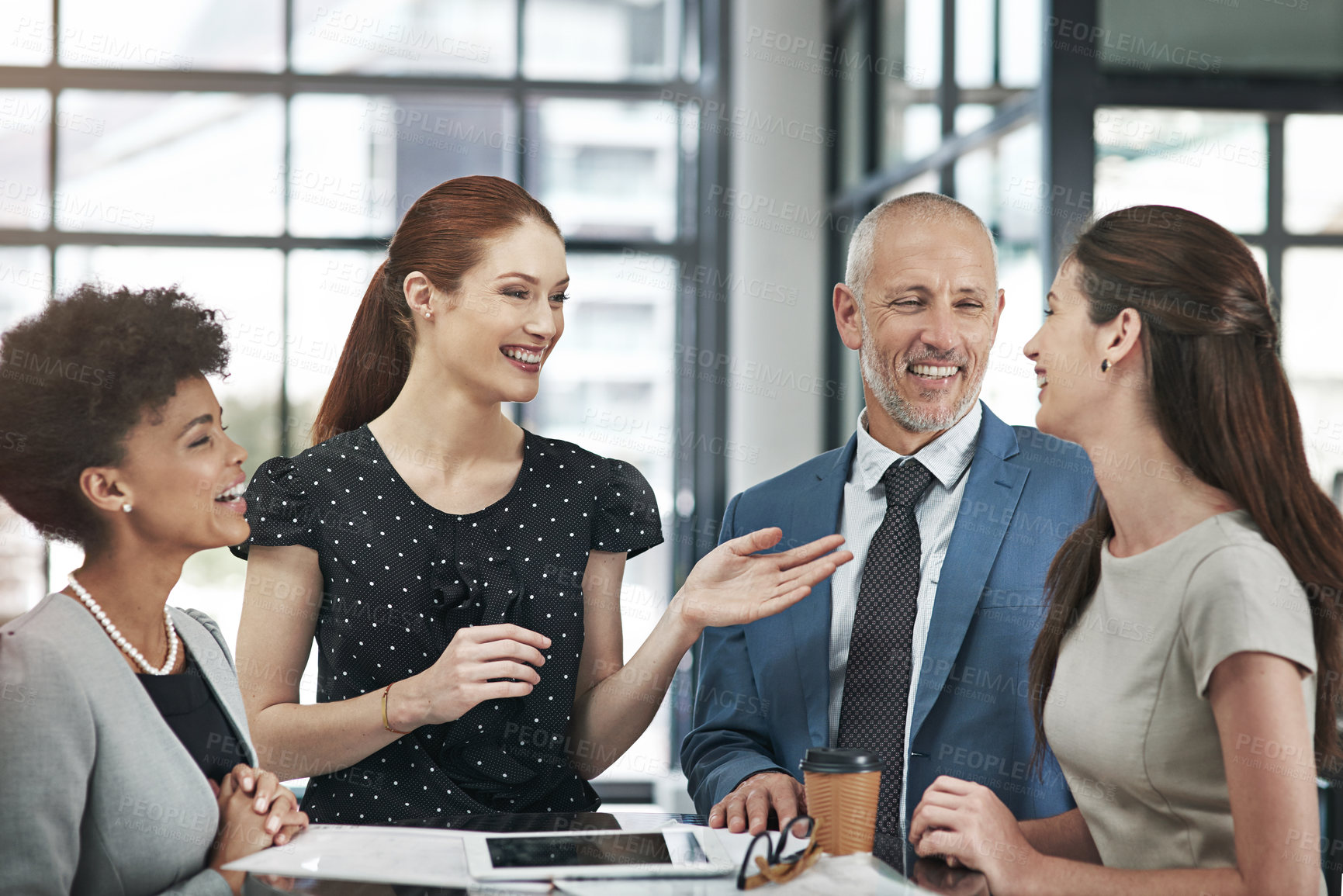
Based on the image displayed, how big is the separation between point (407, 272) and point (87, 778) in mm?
1095

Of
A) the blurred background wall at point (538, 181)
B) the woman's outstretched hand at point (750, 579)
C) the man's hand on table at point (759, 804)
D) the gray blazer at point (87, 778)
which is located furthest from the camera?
the blurred background wall at point (538, 181)

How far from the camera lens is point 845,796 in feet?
4.56

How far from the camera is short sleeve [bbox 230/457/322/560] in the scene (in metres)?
1.92

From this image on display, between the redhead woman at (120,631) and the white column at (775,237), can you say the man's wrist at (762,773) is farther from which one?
the white column at (775,237)

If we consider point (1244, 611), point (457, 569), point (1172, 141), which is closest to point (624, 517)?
point (457, 569)

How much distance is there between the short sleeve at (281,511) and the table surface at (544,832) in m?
0.53

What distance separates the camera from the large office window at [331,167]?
Result: 534cm

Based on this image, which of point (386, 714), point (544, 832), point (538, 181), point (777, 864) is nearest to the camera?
point (777, 864)

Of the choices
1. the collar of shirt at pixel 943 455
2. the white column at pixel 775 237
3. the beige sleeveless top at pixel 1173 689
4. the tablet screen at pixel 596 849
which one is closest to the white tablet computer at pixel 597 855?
the tablet screen at pixel 596 849

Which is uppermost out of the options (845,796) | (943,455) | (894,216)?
(894,216)

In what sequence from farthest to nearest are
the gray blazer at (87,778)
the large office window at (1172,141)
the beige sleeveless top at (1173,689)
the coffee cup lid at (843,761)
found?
the large office window at (1172,141), the coffee cup lid at (843,761), the beige sleeveless top at (1173,689), the gray blazer at (87,778)

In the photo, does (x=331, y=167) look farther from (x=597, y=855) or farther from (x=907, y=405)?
(x=597, y=855)

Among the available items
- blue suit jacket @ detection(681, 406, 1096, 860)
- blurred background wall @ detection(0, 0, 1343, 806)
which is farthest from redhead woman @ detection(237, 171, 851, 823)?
blurred background wall @ detection(0, 0, 1343, 806)

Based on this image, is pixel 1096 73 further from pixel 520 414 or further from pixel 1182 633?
pixel 520 414
